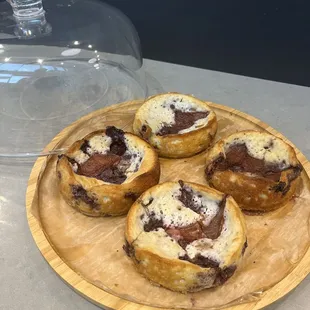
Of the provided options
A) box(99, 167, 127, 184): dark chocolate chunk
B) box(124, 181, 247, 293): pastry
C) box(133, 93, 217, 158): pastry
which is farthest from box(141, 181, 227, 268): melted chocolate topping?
box(133, 93, 217, 158): pastry

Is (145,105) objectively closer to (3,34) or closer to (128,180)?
(128,180)

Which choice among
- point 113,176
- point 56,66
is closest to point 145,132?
point 113,176

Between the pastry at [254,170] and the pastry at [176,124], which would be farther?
the pastry at [176,124]

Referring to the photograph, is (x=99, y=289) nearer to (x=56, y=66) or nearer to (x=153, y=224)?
(x=153, y=224)

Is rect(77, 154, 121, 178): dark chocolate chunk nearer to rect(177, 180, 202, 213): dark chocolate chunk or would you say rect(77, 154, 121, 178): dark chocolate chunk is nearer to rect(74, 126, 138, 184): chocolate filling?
rect(74, 126, 138, 184): chocolate filling

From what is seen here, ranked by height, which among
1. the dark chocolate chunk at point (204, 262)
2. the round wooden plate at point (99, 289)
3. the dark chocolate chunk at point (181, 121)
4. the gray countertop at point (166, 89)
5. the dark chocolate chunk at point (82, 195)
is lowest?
the gray countertop at point (166, 89)

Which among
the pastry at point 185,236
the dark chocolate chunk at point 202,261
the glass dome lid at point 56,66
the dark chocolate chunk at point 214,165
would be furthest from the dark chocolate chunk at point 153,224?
the glass dome lid at point 56,66

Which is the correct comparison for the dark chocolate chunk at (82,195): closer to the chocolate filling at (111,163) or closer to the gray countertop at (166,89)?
the chocolate filling at (111,163)

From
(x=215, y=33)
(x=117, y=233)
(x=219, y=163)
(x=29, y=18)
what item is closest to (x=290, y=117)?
(x=215, y=33)
